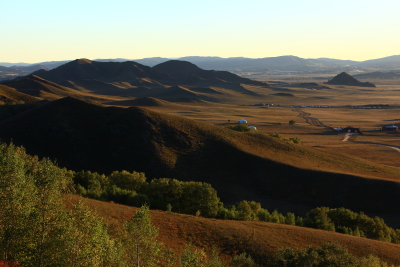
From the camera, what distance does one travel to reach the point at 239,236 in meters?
32.4

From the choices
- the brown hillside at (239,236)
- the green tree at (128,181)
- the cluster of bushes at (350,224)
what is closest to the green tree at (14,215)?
the brown hillside at (239,236)

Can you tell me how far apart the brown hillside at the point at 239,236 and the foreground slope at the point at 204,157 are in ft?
52.8

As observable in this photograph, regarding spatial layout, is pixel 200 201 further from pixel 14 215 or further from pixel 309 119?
pixel 309 119

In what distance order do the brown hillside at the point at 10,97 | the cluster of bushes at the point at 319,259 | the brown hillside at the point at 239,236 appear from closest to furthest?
1. the cluster of bushes at the point at 319,259
2. the brown hillside at the point at 239,236
3. the brown hillside at the point at 10,97

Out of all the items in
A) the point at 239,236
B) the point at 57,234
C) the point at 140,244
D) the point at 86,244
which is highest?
the point at 86,244

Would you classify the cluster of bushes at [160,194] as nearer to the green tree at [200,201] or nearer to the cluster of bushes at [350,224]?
the green tree at [200,201]

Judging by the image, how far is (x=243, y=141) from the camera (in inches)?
2687

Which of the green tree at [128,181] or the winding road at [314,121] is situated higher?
the green tree at [128,181]

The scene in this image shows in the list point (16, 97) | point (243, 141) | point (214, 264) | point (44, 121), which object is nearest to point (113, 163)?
point (44, 121)

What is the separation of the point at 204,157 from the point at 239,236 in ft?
96.2

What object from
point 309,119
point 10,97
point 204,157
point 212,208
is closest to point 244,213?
point 212,208

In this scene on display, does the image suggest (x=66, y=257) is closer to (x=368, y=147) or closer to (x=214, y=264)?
(x=214, y=264)

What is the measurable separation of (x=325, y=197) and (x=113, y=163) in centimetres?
3133

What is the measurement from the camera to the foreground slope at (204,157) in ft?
174
